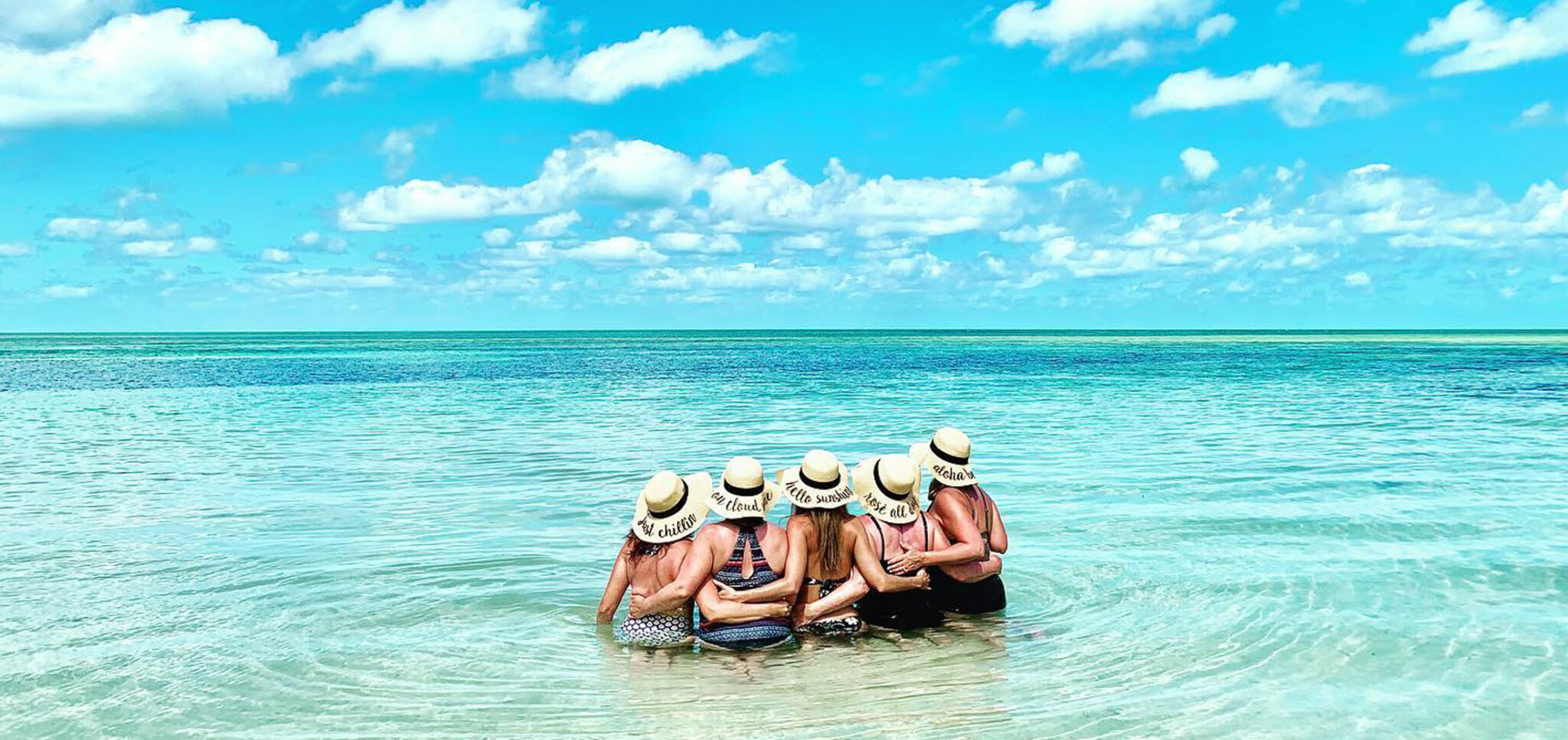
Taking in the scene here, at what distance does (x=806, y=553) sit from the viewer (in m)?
7.38

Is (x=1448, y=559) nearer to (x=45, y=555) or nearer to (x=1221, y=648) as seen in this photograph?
(x=1221, y=648)

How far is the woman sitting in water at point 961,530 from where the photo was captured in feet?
25.8

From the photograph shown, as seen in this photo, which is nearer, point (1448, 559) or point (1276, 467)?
point (1448, 559)

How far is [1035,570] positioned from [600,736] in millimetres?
5057

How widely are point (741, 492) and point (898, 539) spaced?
1357 millimetres

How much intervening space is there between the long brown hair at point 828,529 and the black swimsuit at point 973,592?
1.03 m

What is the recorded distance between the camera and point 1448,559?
1017cm

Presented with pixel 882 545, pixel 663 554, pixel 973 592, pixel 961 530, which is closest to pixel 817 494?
pixel 882 545

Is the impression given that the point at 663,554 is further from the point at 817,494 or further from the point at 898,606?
the point at 898,606

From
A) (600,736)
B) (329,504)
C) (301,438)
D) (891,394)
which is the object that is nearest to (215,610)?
(600,736)

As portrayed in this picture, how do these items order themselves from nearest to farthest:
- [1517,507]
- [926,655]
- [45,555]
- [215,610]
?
1. [926,655]
2. [215,610]
3. [45,555]
4. [1517,507]

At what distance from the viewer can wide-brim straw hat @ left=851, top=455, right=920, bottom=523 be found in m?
7.54

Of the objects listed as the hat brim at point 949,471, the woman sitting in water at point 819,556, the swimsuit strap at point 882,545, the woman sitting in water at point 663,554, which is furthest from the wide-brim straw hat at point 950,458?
the woman sitting in water at point 663,554

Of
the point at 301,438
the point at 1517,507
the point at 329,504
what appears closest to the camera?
the point at 1517,507
